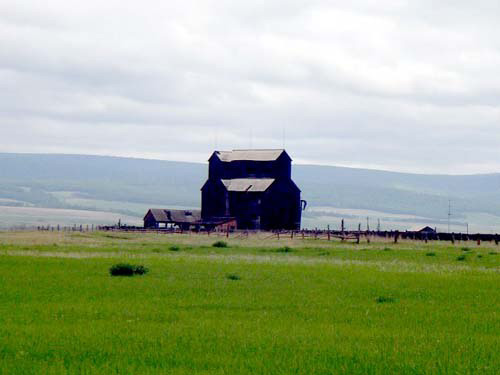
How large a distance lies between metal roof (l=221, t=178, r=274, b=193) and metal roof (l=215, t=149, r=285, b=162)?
2.98m

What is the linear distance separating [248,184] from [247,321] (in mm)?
87650

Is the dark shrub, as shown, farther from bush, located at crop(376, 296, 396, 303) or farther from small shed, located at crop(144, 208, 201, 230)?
small shed, located at crop(144, 208, 201, 230)

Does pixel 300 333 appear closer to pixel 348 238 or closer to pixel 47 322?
pixel 47 322

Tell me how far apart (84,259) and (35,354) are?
1089 inches

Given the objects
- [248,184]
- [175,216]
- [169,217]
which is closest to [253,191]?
[248,184]

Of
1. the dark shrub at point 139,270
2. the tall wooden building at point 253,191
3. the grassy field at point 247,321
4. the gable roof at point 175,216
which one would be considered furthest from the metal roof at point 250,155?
the dark shrub at point 139,270

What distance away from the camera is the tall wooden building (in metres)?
107

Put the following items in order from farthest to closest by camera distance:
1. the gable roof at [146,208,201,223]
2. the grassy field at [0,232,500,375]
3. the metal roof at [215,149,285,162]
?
the gable roof at [146,208,201,223] → the metal roof at [215,149,285,162] → the grassy field at [0,232,500,375]

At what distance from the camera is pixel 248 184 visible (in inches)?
4269

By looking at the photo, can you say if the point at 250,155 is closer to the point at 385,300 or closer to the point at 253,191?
the point at 253,191

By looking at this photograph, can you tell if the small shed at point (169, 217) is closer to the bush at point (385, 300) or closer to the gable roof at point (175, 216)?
the gable roof at point (175, 216)

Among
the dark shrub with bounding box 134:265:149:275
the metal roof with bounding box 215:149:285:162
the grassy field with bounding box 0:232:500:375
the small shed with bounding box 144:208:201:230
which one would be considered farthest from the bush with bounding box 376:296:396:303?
the small shed with bounding box 144:208:201:230

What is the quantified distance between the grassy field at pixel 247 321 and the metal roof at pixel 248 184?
69.2 meters

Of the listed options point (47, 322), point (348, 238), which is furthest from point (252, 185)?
point (47, 322)
